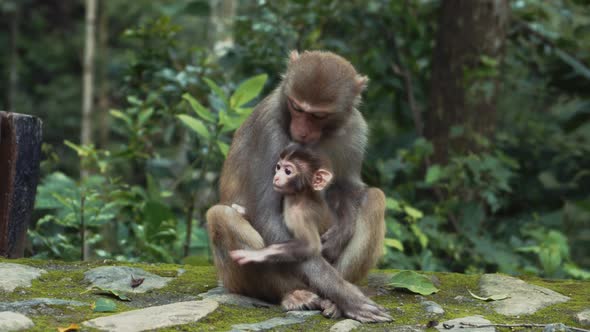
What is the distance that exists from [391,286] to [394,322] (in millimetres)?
812

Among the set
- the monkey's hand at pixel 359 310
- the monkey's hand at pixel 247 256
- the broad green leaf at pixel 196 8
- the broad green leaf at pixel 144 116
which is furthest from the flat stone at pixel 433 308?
the broad green leaf at pixel 196 8

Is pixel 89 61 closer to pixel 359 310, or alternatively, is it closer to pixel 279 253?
pixel 279 253

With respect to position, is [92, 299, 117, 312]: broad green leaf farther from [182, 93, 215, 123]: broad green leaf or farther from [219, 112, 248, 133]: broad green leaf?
[219, 112, 248, 133]: broad green leaf

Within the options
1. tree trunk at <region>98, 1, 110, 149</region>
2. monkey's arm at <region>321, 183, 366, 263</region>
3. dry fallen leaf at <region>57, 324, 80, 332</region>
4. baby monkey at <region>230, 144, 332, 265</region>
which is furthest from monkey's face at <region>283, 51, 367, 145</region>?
tree trunk at <region>98, 1, 110, 149</region>

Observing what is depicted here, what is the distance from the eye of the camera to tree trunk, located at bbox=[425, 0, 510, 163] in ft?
28.1

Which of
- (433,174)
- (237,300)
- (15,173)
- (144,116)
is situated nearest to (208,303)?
(237,300)

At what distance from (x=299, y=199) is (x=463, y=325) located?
1154 mm

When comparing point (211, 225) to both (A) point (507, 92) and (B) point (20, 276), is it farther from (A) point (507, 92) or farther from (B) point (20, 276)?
(A) point (507, 92)

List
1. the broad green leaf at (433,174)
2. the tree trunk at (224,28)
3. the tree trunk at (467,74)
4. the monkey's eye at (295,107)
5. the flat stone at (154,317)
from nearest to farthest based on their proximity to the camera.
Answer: the flat stone at (154,317) < the monkey's eye at (295,107) < the broad green leaf at (433,174) < the tree trunk at (467,74) < the tree trunk at (224,28)

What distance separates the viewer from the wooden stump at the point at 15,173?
17.2 ft

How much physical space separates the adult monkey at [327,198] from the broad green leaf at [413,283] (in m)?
0.25

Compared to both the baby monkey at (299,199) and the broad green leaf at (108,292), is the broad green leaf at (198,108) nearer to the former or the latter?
the baby monkey at (299,199)

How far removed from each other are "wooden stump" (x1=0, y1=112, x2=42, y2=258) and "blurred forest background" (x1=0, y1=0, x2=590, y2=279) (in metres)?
0.98

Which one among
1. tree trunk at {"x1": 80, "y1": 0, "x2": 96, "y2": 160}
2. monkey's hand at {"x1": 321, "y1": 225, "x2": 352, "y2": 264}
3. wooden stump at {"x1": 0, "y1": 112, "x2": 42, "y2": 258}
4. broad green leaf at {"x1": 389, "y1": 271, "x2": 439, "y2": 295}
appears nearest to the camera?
monkey's hand at {"x1": 321, "y1": 225, "x2": 352, "y2": 264}
